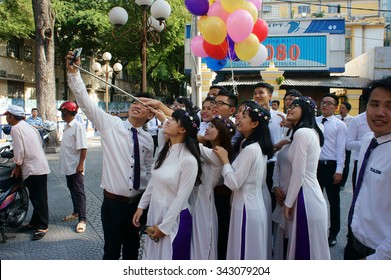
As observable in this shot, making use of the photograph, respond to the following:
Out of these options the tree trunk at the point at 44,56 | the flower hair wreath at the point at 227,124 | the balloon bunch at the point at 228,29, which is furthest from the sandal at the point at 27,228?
the tree trunk at the point at 44,56

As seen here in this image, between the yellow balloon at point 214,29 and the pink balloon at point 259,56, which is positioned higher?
the yellow balloon at point 214,29

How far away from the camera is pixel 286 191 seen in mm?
3205

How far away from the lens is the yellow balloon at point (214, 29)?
5145mm

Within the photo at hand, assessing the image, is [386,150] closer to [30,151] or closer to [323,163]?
[323,163]

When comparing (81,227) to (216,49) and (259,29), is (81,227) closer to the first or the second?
(216,49)

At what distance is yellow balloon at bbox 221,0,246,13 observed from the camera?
5.12 metres

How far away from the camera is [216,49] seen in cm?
570

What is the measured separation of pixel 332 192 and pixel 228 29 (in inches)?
105

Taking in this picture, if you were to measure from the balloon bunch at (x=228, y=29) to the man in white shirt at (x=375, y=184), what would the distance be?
3276 millimetres

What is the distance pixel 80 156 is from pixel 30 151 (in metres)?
0.67

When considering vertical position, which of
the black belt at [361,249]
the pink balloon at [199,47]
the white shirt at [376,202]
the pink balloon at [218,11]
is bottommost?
the black belt at [361,249]

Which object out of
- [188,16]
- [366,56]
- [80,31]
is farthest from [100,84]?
[366,56]

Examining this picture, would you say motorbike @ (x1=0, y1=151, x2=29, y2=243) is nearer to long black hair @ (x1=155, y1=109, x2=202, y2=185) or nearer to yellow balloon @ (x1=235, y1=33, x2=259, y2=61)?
long black hair @ (x1=155, y1=109, x2=202, y2=185)

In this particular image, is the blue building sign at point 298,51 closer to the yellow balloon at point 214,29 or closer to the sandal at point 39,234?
the yellow balloon at point 214,29
